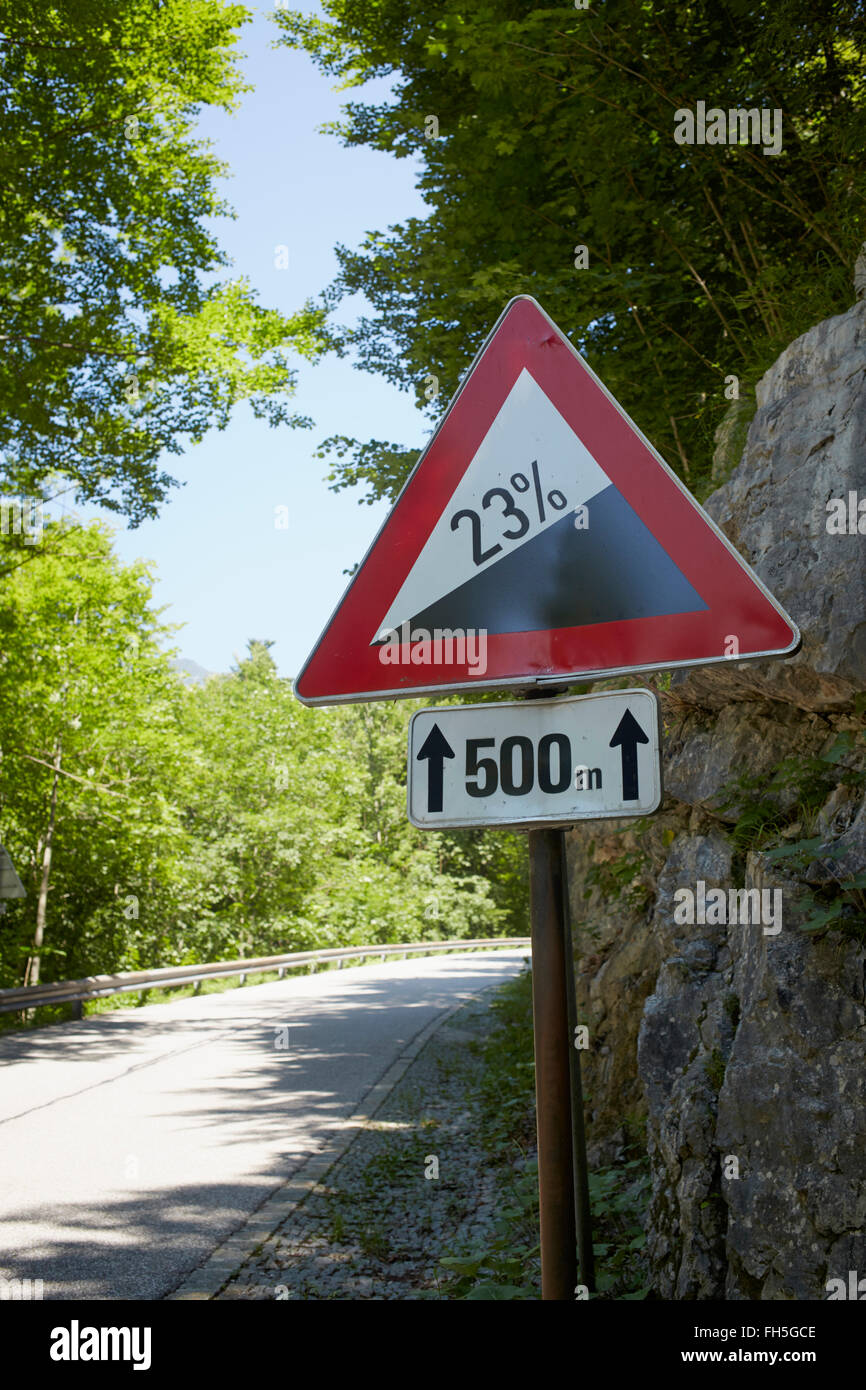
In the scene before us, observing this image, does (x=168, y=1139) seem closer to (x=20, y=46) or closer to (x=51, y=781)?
(x=20, y=46)

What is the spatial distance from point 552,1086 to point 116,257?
13.9 metres

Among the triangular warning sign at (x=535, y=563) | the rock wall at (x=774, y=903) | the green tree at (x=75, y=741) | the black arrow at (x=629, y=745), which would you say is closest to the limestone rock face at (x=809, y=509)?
the rock wall at (x=774, y=903)

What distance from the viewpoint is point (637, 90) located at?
6.16 meters

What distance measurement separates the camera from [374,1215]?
19.8ft

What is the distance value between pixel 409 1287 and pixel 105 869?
19.5 metres

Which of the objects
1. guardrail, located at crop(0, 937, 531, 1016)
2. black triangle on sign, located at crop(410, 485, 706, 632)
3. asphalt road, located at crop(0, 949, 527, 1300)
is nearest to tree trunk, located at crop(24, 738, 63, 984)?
guardrail, located at crop(0, 937, 531, 1016)

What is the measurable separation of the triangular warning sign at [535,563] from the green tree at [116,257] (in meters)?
11.6

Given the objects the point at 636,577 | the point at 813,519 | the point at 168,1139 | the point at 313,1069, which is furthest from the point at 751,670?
the point at 313,1069

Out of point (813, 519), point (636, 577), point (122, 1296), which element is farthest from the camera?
point (122, 1296)

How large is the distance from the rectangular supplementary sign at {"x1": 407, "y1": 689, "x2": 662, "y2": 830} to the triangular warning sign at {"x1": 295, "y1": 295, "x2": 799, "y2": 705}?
0.23 feet

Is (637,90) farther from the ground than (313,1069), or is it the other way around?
(637,90)

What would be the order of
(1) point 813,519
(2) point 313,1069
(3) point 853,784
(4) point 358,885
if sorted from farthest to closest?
(4) point 358,885
(2) point 313,1069
(1) point 813,519
(3) point 853,784

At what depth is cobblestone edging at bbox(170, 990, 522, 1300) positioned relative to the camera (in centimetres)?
481

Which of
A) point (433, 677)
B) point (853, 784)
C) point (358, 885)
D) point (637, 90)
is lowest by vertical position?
point (358, 885)
